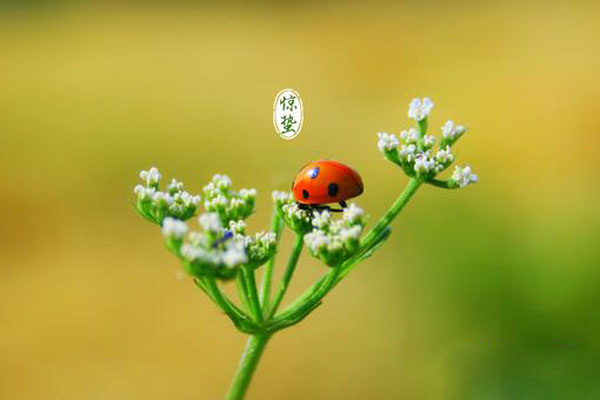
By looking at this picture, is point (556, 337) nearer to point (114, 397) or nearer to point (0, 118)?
point (114, 397)

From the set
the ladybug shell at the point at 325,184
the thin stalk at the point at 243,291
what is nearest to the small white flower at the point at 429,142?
the ladybug shell at the point at 325,184

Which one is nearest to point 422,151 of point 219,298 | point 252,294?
point 252,294

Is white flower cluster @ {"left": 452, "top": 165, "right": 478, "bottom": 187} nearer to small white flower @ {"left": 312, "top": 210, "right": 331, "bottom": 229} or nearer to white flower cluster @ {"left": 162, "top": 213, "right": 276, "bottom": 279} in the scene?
small white flower @ {"left": 312, "top": 210, "right": 331, "bottom": 229}

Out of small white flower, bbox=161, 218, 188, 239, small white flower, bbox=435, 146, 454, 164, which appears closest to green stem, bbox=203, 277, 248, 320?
small white flower, bbox=161, 218, 188, 239

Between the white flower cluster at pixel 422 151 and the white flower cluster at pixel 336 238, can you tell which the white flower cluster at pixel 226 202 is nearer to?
the white flower cluster at pixel 336 238

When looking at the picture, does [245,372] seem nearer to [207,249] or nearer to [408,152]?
[207,249]

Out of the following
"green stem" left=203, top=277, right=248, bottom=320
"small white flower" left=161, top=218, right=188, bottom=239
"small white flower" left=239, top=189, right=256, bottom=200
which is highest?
"small white flower" left=239, top=189, right=256, bottom=200

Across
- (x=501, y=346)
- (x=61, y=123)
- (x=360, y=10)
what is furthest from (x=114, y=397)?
(x=360, y=10)
